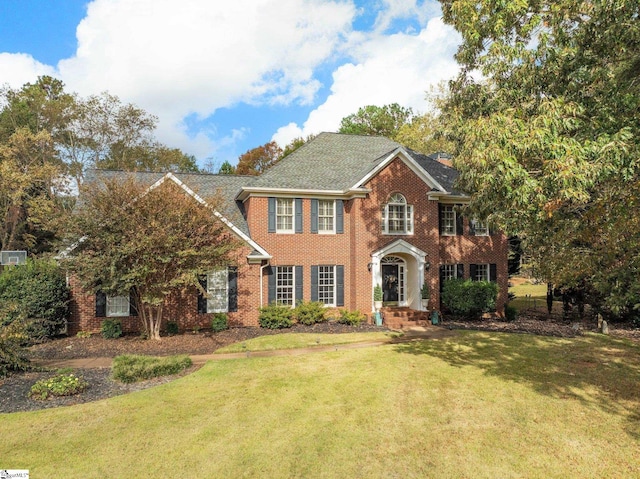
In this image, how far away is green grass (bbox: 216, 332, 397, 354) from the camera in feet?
45.4

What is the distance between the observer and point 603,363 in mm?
11547

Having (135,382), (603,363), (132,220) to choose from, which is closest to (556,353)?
(603,363)

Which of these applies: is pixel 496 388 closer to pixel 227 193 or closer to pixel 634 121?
pixel 634 121

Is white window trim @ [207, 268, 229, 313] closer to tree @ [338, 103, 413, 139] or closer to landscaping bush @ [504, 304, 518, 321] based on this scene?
landscaping bush @ [504, 304, 518, 321]

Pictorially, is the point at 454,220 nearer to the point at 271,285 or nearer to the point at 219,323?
the point at 271,285

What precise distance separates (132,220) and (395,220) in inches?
471

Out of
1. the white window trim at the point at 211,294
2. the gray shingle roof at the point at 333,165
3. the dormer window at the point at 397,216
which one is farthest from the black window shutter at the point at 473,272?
the white window trim at the point at 211,294

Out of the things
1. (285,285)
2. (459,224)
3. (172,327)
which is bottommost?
(172,327)

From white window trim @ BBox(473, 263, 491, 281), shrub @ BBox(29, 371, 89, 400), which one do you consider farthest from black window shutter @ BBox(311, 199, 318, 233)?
shrub @ BBox(29, 371, 89, 400)

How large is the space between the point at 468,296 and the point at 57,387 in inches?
671

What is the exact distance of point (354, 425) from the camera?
7.43m

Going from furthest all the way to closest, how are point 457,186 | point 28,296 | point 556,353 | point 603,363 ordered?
1. point 457,186
2. point 28,296
3. point 556,353
4. point 603,363

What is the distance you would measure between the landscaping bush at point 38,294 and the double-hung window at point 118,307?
5.09 ft

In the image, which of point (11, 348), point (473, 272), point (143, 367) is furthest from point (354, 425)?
point (473, 272)
